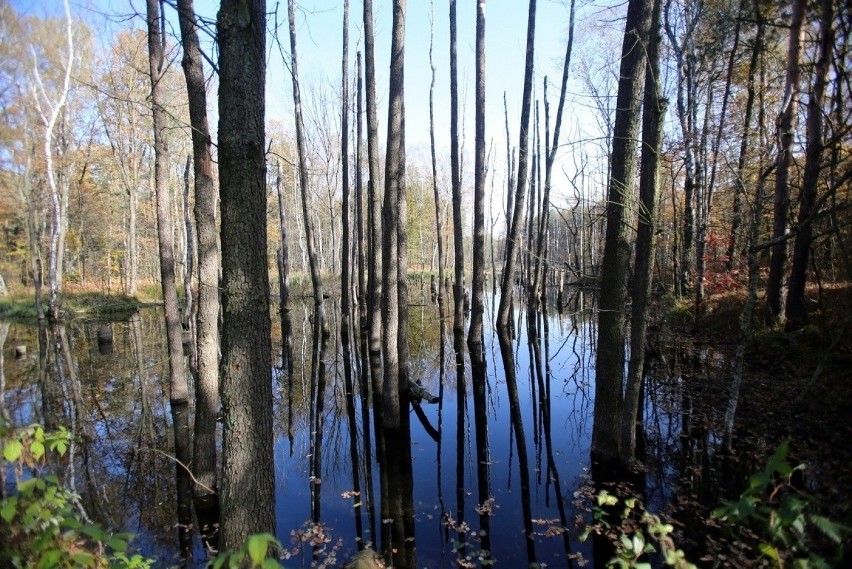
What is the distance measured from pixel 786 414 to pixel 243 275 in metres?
6.34

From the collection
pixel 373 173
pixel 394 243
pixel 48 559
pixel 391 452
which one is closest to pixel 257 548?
pixel 48 559

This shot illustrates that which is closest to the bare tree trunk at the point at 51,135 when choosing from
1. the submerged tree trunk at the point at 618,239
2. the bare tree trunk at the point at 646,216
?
the submerged tree trunk at the point at 618,239

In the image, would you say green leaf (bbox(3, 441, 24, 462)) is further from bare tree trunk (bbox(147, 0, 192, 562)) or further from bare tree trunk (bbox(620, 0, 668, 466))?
bare tree trunk (bbox(620, 0, 668, 466))

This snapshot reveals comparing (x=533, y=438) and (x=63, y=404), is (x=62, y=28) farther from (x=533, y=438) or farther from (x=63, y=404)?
(x=533, y=438)

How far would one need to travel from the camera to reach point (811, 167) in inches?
241

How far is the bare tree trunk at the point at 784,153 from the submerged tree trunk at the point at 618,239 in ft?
3.93

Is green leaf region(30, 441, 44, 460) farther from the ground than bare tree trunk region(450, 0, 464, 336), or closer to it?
closer to it

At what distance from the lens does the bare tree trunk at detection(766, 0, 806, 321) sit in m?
4.03

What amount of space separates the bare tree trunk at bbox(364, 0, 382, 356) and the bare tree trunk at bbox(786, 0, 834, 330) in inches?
219

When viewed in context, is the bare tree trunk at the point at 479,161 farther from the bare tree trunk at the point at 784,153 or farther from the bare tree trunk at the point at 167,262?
the bare tree trunk at the point at 167,262

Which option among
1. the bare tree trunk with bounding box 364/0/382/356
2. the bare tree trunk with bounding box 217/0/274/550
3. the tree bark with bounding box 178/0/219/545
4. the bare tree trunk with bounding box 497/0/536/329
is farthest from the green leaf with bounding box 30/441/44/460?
the bare tree trunk with bounding box 497/0/536/329

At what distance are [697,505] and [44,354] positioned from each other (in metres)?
14.7

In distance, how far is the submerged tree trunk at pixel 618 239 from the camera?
406 cm

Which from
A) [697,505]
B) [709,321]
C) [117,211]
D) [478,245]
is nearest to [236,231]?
[697,505]
